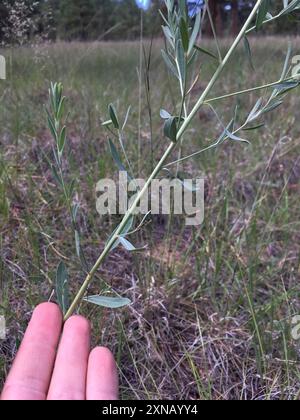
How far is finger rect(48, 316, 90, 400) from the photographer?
0.69 meters

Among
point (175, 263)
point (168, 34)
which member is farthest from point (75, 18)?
point (168, 34)

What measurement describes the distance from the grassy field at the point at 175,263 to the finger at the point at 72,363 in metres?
0.20

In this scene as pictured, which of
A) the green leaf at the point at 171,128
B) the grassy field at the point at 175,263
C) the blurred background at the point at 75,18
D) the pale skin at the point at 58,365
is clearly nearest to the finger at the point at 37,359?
the pale skin at the point at 58,365

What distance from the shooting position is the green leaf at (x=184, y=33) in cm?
58

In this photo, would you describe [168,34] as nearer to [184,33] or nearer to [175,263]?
[184,33]

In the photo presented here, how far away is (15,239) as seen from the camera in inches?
47.1

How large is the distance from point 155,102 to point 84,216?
937 millimetres

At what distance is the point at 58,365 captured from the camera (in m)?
0.73

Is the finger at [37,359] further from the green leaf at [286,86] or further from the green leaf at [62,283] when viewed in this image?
the green leaf at [286,86]

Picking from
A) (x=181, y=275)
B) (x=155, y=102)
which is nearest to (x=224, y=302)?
(x=181, y=275)

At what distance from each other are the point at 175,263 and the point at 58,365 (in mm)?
529

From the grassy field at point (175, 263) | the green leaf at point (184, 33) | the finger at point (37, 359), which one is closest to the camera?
the green leaf at point (184, 33)

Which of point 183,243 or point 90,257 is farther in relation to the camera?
point 183,243
